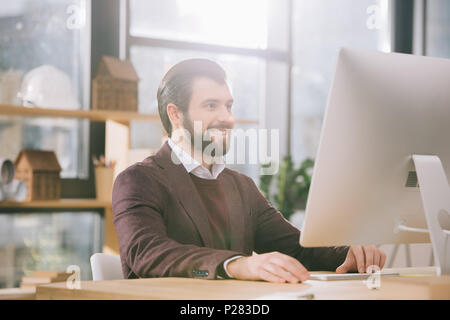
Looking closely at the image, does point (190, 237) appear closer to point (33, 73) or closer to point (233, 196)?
point (233, 196)

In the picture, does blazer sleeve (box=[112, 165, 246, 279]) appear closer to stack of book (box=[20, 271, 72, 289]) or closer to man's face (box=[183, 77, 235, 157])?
man's face (box=[183, 77, 235, 157])

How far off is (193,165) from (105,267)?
0.37 metres

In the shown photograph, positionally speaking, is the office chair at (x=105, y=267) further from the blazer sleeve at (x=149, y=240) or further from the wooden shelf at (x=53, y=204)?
the wooden shelf at (x=53, y=204)

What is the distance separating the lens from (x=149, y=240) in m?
1.51

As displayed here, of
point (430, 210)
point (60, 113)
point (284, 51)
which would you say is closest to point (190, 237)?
point (430, 210)

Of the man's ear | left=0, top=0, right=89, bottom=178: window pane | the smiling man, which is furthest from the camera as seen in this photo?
left=0, top=0, right=89, bottom=178: window pane

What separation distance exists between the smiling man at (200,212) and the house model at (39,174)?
1316mm

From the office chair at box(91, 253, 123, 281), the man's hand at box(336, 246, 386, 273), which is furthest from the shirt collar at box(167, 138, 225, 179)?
the man's hand at box(336, 246, 386, 273)

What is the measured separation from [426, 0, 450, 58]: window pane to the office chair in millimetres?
3552

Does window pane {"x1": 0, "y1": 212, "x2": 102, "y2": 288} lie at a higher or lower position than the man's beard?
lower

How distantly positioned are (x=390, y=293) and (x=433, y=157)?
356 millimetres

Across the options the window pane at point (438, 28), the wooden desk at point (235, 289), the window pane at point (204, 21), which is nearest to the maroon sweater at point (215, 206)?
the wooden desk at point (235, 289)

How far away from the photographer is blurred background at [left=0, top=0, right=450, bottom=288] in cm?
346

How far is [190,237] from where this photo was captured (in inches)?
67.4
